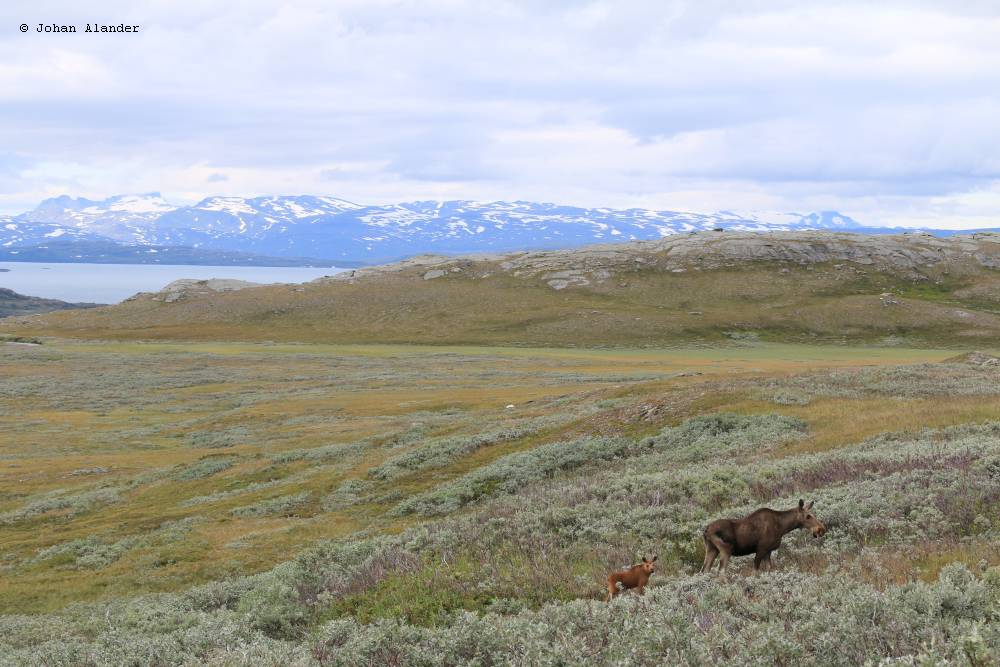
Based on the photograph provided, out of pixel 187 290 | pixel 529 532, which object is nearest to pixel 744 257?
pixel 187 290

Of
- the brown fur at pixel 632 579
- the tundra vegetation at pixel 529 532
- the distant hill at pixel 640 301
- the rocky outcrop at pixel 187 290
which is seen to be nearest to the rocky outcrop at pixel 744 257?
the distant hill at pixel 640 301

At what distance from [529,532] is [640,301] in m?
148

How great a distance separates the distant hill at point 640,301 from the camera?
13250 cm

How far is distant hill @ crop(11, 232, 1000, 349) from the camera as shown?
13250cm

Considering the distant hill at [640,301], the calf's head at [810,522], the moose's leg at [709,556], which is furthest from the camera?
the distant hill at [640,301]

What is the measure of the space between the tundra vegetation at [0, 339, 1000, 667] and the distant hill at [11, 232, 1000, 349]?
9214 cm

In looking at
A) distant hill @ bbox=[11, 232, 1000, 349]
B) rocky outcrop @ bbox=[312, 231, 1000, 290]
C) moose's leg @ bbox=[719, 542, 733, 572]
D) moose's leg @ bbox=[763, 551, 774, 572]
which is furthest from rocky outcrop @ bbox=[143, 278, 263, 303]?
moose's leg @ bbox=[763, 551, 774, 572]

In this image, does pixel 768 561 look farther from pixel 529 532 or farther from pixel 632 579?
pixel 529 532

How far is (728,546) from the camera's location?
34.7ft

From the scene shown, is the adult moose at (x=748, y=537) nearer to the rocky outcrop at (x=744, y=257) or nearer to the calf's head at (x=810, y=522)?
the calf's head at (x=810, y=522)

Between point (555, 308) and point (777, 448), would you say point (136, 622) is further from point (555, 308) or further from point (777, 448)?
point (555, 308)

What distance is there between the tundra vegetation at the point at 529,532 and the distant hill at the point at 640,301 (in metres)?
92.1

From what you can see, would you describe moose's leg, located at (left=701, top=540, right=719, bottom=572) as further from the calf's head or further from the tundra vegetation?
the calf's head

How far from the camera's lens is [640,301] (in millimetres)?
158750
